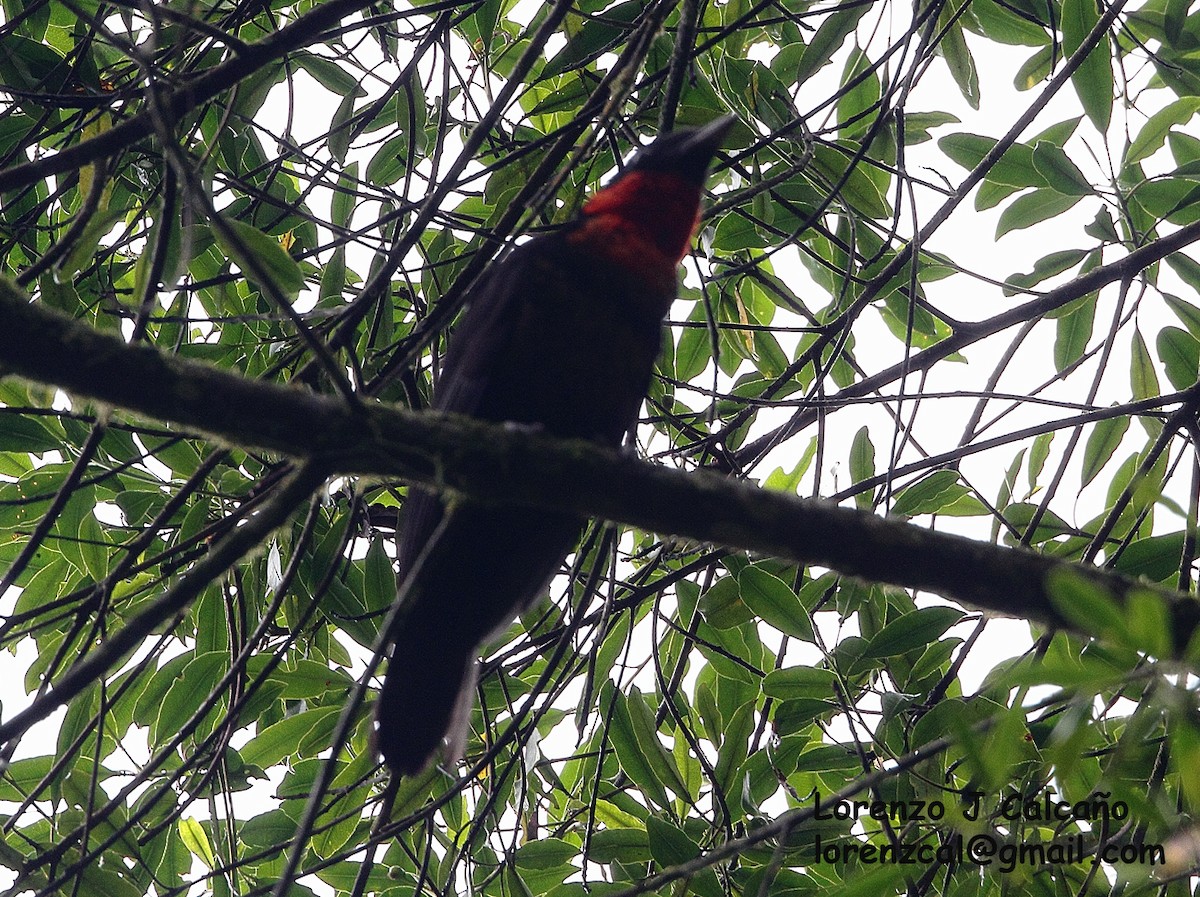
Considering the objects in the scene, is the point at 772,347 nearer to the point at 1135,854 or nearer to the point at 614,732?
the point at 614,732

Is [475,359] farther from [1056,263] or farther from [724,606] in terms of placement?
[1056,263]

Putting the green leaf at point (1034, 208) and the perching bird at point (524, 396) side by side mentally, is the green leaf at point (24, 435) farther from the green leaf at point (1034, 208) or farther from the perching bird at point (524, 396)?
the green leaf at point (1034, 208)

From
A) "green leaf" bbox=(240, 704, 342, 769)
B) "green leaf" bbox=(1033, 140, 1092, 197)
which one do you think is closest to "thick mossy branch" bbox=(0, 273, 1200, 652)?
"green leaf" bbox=(240, 704, 342, 769)

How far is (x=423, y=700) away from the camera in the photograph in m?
2.40

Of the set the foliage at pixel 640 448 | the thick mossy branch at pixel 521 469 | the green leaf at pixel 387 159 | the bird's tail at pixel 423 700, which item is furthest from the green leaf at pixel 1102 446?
the green leaf at pixel 387 159

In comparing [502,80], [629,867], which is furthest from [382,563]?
[502,80]

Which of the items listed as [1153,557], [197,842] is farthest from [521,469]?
[197,842]

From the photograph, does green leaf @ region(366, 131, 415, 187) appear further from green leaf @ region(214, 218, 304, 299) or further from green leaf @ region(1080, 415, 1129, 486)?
green leaf @ region(1080, 415, 1129, 486)

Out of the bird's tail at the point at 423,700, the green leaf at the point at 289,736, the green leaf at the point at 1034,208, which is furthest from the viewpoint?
the green leaf at the point at 1034,208

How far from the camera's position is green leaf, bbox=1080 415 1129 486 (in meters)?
3.07

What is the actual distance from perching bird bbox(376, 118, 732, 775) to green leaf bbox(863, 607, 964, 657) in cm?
79

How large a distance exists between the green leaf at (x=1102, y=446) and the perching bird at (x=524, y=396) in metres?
1.33

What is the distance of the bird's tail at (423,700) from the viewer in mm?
2334

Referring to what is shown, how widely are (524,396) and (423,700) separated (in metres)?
0.73
